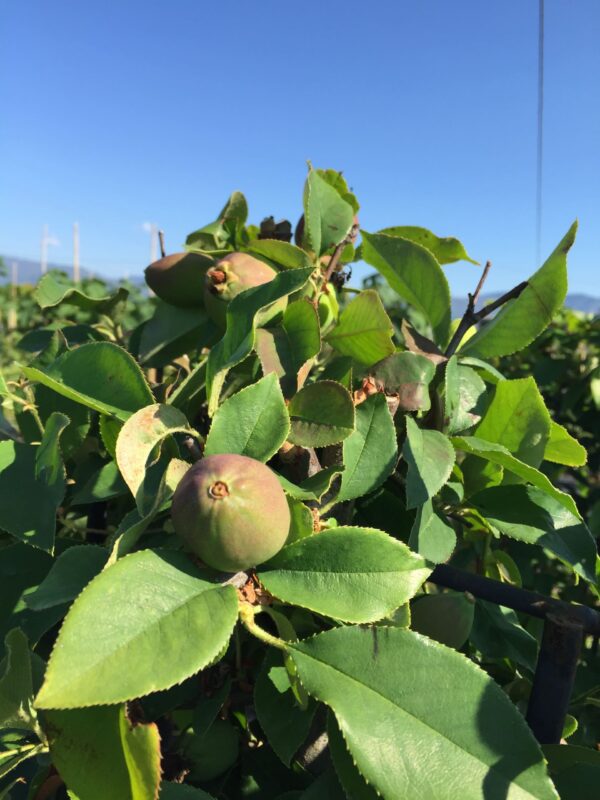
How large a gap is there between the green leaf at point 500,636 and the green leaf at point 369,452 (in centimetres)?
26

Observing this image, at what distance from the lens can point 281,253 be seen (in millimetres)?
751

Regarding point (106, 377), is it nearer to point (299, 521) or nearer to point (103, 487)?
point (103, 487)

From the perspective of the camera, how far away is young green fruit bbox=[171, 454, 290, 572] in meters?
0.44

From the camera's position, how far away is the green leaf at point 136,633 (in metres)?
0.37

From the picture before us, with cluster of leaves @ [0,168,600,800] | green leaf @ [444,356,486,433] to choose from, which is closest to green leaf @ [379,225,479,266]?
cluster of leaves @ [0,168,600,800]

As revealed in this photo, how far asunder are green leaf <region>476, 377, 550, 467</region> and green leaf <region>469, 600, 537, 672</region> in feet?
0.63

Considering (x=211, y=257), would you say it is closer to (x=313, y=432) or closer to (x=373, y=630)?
(x=313, y=432)

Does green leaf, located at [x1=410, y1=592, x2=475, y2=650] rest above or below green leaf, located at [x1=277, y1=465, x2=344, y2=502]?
below

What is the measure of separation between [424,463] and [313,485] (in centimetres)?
10

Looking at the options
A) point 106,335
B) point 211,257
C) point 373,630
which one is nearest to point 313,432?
point 373,630

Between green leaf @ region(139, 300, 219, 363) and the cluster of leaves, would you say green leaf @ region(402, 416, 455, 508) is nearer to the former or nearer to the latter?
the cluster of leaves

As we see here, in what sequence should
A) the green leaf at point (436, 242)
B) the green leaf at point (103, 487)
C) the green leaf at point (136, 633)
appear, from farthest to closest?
the green leaf at point (436, 242) < the green leaf at point (103, 487) < the green leaf at point (136, 633)

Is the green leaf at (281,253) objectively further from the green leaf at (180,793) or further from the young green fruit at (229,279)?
the green leaf at (180,793)

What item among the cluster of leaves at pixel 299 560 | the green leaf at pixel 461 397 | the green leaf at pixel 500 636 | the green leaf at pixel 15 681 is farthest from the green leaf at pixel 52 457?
the green leaf at pixel 500 636
